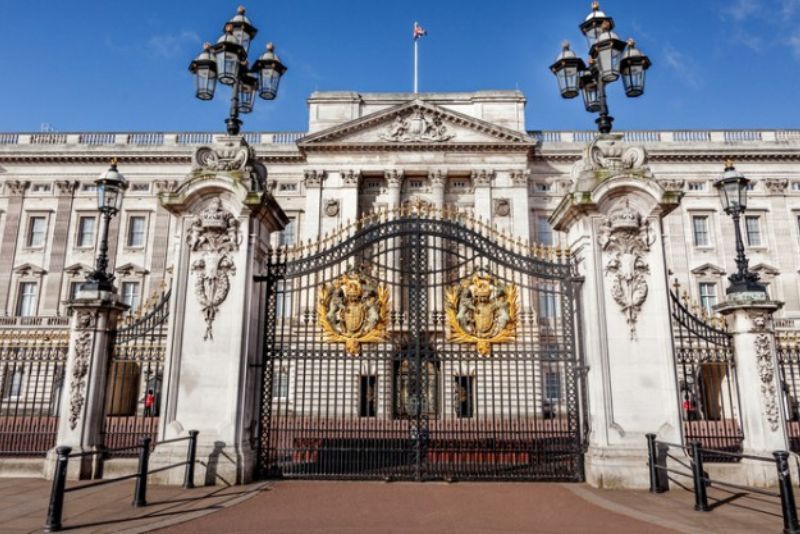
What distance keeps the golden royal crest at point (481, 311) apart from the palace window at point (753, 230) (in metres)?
35.4

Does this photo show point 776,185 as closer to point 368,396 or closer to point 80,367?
point 368,396

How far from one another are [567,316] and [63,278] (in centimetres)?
3944

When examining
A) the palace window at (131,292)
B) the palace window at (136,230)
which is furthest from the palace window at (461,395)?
the palace window at (136,230)

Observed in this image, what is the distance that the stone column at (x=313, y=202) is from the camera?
37.0m

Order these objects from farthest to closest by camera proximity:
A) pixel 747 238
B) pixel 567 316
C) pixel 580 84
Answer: pixel 747 238 → pixel 580 84 → pixel 567 316

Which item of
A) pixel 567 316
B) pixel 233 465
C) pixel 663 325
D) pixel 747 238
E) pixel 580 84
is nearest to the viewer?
pixel 233 465

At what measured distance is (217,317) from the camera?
10.1 m

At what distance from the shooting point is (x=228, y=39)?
35.9ft

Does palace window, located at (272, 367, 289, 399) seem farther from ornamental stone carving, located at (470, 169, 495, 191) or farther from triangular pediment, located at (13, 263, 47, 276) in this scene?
triangular pediment, located at (13, 263, 47, 276)

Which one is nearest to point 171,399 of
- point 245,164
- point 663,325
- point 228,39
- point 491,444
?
point 245,164

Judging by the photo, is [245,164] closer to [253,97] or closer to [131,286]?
[253,97]

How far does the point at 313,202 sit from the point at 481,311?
2800cm

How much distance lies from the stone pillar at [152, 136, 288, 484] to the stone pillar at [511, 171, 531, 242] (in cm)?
2820

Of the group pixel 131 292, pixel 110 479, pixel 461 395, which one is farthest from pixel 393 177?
pixel 110 479
